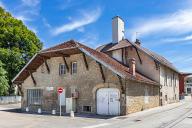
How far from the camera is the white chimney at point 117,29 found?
3741 cm

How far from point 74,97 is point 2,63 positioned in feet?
57.9

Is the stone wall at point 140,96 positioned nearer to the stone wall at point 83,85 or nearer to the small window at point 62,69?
the stone wall at point 83,85

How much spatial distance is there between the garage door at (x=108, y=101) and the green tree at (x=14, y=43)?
20.5 m

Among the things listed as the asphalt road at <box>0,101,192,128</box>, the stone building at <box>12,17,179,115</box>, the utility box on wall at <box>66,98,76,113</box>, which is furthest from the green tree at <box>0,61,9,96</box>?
the asphalt road at <box>0,101,192,128</box>

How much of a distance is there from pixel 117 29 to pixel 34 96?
12.7 m

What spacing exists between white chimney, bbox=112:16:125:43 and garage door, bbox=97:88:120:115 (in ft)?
42.5

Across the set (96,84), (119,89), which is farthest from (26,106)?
(119,89)

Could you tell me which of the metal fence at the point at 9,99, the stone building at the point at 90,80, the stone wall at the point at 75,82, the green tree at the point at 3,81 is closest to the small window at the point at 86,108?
the stone building at the point at 90,80

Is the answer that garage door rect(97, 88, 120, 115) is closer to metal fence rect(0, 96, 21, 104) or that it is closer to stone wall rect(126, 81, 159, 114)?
stone wall rect(126, 81, 159, 114)

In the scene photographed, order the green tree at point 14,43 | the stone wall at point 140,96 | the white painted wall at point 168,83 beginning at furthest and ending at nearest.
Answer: the green tree at point 14,43
the white painted wall at point 168,83
the stone wall at point 140,96

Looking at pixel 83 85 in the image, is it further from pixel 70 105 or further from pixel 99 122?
pixel 99 122

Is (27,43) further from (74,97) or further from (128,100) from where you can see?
(128,100)

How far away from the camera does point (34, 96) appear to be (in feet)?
102

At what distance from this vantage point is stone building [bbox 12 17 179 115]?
25.2 metres
